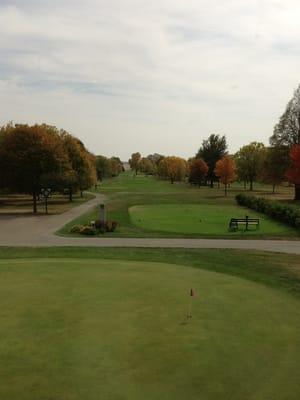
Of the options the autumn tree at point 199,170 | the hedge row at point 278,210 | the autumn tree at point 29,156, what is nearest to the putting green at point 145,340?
the hedge row at point 278,210

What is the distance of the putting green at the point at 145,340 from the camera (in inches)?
324

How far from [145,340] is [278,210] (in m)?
34.2

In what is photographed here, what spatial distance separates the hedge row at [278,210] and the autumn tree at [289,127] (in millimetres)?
22662

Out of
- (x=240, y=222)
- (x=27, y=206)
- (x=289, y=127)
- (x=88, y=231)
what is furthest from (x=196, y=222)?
(x=289, y=127)

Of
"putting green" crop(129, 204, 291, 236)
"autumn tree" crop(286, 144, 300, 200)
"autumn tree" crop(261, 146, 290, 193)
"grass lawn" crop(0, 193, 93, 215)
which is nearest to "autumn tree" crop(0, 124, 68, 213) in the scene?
"grass lawn" crop(0, 193, 93, 215)

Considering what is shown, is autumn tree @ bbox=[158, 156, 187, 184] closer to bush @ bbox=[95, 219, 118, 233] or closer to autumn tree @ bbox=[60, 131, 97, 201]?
autumn tree @ bbox=[60, 131, 97, 201]

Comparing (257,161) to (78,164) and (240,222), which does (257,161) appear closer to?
(78,164)

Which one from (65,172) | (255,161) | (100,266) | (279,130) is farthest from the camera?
(255,161)

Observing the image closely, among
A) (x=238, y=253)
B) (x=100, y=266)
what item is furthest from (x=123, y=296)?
(x=238, y=253)

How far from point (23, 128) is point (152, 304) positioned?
4149 cm

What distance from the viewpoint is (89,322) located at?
11.7m

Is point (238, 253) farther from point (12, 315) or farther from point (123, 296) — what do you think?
point (12, 315)

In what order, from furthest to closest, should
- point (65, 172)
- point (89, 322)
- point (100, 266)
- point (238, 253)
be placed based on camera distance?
point (65, 172) < point (238, 253) < point (100, 266) < point (89, 322)

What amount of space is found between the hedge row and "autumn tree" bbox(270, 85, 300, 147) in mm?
22662
